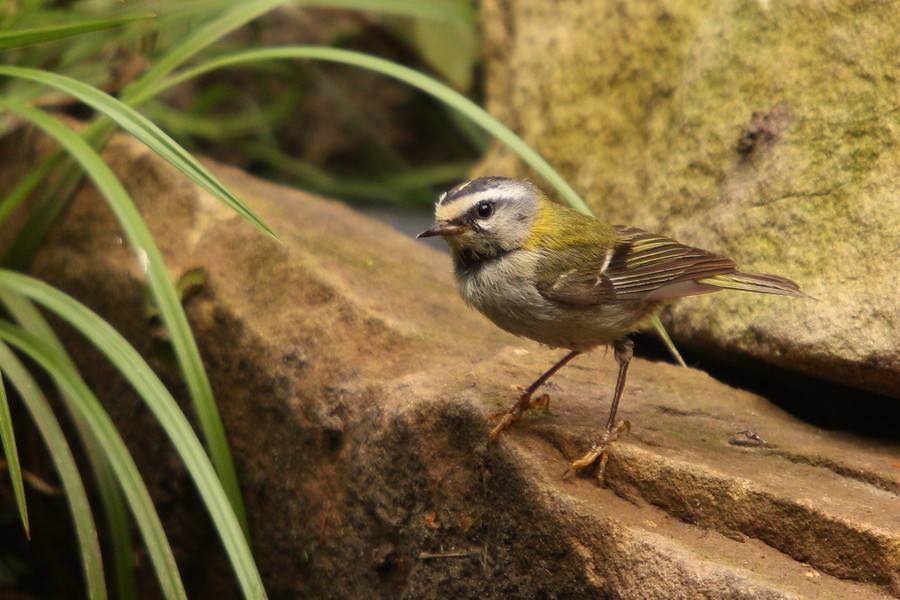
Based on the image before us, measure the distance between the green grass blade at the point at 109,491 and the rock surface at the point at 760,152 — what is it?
228 cm

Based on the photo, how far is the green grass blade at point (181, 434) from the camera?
8.38 ft

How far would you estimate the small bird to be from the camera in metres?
2.76

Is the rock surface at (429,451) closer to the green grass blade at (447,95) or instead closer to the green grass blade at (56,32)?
the green grass blade at (447,95)

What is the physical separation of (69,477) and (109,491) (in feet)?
0.86

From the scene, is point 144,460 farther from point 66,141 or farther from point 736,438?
point 736,438

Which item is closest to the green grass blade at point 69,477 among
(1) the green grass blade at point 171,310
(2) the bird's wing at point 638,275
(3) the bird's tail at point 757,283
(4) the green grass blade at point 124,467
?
(4) the green grass blade at point 124,467

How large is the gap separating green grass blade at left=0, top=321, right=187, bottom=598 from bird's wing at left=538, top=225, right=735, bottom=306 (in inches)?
57.2

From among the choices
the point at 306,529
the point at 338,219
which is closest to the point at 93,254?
the point at 338,219

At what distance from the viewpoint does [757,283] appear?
2865 mm

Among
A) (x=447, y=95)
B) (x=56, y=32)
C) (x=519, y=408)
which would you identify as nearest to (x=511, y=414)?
(x=519, y=408)

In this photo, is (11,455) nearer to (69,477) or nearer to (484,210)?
(69,477)

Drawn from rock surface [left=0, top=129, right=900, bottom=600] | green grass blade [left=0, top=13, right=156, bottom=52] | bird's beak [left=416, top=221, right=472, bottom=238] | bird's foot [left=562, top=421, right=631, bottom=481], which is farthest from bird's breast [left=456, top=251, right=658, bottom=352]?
green grass blade [left=0, top=13, right=156, bottom=52]

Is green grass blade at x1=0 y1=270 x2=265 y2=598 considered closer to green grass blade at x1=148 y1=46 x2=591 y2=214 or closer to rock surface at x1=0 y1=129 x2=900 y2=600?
rock surface at x1=0 y1=129 x2=900 y2=600

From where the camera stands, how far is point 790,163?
10.7 feet
